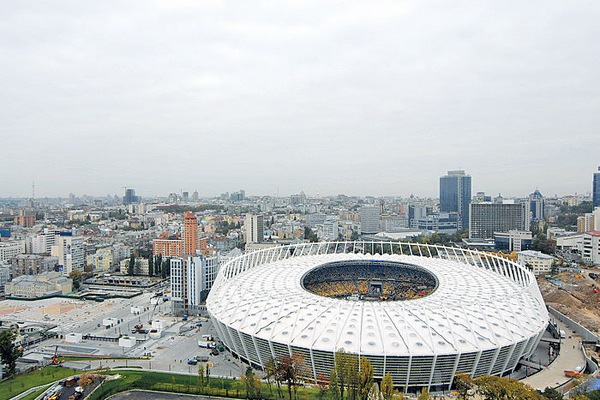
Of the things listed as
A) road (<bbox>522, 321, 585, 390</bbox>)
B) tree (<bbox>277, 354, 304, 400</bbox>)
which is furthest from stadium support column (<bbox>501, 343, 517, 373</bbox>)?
tree (<bbox>277, 354, 304, 400</bbox>)

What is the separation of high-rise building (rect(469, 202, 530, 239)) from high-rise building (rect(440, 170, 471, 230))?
50443mm

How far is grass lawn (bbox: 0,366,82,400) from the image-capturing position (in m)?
26.7

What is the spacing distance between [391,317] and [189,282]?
2591 cm

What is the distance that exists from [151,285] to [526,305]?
49777 mm

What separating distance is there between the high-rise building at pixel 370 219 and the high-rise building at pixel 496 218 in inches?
1201

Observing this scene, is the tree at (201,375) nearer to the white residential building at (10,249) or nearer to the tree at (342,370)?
the tree at (342,370)

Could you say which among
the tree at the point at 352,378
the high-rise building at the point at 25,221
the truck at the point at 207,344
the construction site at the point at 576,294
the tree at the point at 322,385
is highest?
the high-rise building at the point at 25,221

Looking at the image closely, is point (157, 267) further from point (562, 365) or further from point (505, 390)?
point (505, 390)

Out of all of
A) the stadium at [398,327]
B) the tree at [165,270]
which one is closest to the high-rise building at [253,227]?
the tree at [165,270]

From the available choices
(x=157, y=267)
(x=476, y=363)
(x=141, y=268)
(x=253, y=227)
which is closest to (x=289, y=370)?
(x=476, y=363)

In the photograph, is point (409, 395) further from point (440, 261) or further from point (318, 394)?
point (440, 261)

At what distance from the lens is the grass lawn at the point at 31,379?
26.7 meters

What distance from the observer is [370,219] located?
129125 mm

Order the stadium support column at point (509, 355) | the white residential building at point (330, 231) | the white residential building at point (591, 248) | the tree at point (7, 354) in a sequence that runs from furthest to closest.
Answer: the white residential building at point (330, 231) < the white residential building at point (591, 248) < the tree at point (7, 354) < the stadium support column at point (509, 355)
